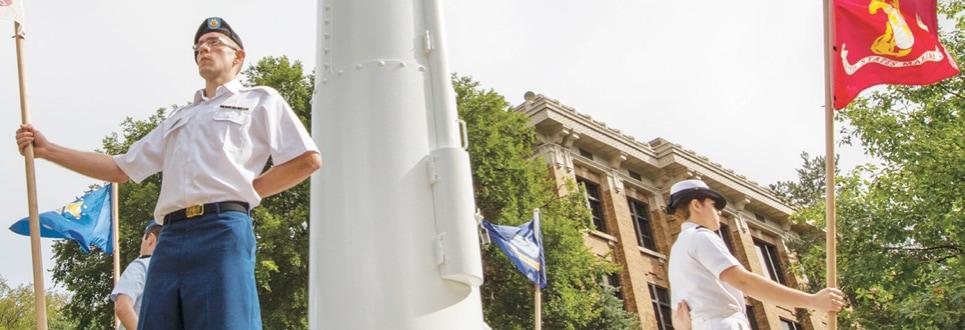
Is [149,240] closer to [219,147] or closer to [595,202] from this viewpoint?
[219,147]

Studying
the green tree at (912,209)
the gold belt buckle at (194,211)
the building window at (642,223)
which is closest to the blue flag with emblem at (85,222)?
the gold belt buckle at (194,211)

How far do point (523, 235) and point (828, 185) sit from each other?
11634 mm

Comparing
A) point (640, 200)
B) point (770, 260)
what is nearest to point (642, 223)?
point (640, 200)

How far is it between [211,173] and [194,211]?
156 millimetres

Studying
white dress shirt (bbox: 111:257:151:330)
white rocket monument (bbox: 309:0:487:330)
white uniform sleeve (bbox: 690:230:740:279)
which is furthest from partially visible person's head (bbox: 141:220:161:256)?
white uniform sleeve (bbox: 690:230:740:279)

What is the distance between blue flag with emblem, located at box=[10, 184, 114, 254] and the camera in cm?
1253

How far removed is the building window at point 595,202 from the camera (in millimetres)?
33000

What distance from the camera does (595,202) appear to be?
33.6 metres

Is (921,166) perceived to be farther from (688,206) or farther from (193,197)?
(193,197)

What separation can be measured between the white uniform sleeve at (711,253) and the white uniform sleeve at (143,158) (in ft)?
8.21

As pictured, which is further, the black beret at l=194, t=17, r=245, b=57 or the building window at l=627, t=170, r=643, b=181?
the building window at l=627, t=170, r=643, b=181

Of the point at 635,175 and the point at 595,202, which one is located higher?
the point at 635,175

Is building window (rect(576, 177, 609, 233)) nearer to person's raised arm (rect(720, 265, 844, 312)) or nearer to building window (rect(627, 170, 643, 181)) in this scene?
building window (rect(627, 170, 643, 181))

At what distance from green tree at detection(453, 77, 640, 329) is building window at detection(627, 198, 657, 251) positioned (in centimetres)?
761
